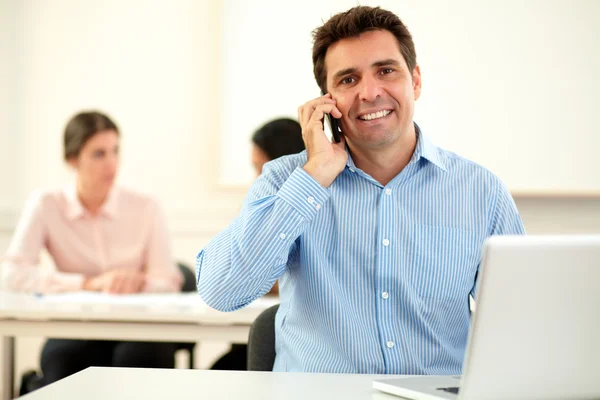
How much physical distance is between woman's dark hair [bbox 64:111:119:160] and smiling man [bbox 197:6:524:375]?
1.67 m

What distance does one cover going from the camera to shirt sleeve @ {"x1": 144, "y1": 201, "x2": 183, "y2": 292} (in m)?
3.18

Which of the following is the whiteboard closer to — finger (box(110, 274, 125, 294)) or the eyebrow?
finger (box(110, 274, 125, 294))

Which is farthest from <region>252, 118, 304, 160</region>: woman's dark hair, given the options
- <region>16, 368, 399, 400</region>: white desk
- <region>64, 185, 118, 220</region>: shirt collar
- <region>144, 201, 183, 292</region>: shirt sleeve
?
<region>16, 368, 399, 400</region>: white desk

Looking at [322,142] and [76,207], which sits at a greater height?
[322,142]

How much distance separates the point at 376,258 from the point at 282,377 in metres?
0.45

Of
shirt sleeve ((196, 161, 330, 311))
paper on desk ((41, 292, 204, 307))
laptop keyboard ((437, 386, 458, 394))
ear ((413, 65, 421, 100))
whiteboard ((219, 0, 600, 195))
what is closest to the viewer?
laptop keyboard ((437, 386, 458, 394))

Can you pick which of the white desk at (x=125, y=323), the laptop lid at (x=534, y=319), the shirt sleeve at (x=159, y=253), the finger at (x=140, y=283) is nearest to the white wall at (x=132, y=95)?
the shirt sleeve at (x=159, y=253)

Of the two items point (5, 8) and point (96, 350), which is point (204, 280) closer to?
point (96, 350)

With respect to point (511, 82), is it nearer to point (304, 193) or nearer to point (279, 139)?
point (279, 139)

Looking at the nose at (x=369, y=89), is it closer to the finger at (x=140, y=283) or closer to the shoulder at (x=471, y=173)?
the shoulder at (x=471, y=173)

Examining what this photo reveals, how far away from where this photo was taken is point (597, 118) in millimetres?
Result: 3771

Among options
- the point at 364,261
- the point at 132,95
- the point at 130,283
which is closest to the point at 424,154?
the point at 364,261

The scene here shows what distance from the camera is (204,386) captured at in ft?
3.88

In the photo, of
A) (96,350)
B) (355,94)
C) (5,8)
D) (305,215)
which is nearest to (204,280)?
(305,215)
